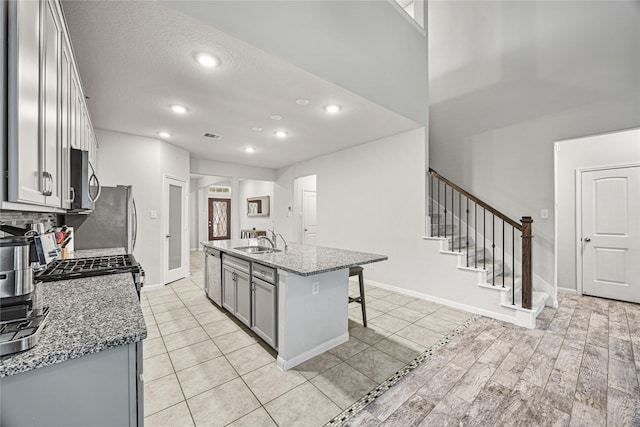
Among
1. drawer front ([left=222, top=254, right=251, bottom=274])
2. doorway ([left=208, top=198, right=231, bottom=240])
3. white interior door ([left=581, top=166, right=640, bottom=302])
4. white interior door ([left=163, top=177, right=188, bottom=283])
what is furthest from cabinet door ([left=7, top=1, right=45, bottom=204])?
doorway ([left=208, top=198, right=231, bottom=240])

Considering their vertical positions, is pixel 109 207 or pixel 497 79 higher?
pixel 497 79

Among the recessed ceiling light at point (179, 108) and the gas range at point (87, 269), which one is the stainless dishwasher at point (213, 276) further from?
the recessed ceiling light at point (179, 108)

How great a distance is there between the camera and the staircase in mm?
3148

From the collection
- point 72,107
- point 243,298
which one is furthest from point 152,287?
point 72,107

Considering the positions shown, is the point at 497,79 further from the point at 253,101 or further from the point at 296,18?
the point at 253,101

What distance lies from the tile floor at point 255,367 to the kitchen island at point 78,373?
964 mm

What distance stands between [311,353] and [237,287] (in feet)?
3.68

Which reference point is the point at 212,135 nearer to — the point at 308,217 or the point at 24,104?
the point at 308,217

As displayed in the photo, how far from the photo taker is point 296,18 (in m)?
2.38

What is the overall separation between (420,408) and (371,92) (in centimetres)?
296

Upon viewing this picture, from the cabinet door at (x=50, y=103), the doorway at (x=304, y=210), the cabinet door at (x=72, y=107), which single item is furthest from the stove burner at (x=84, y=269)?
the doorway at (x=304, y=210)

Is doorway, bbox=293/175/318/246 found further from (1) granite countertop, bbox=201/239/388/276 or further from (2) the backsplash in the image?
(2) the backsplash

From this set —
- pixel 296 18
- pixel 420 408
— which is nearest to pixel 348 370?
pixel 420 408

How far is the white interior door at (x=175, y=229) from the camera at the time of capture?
4746 mm
